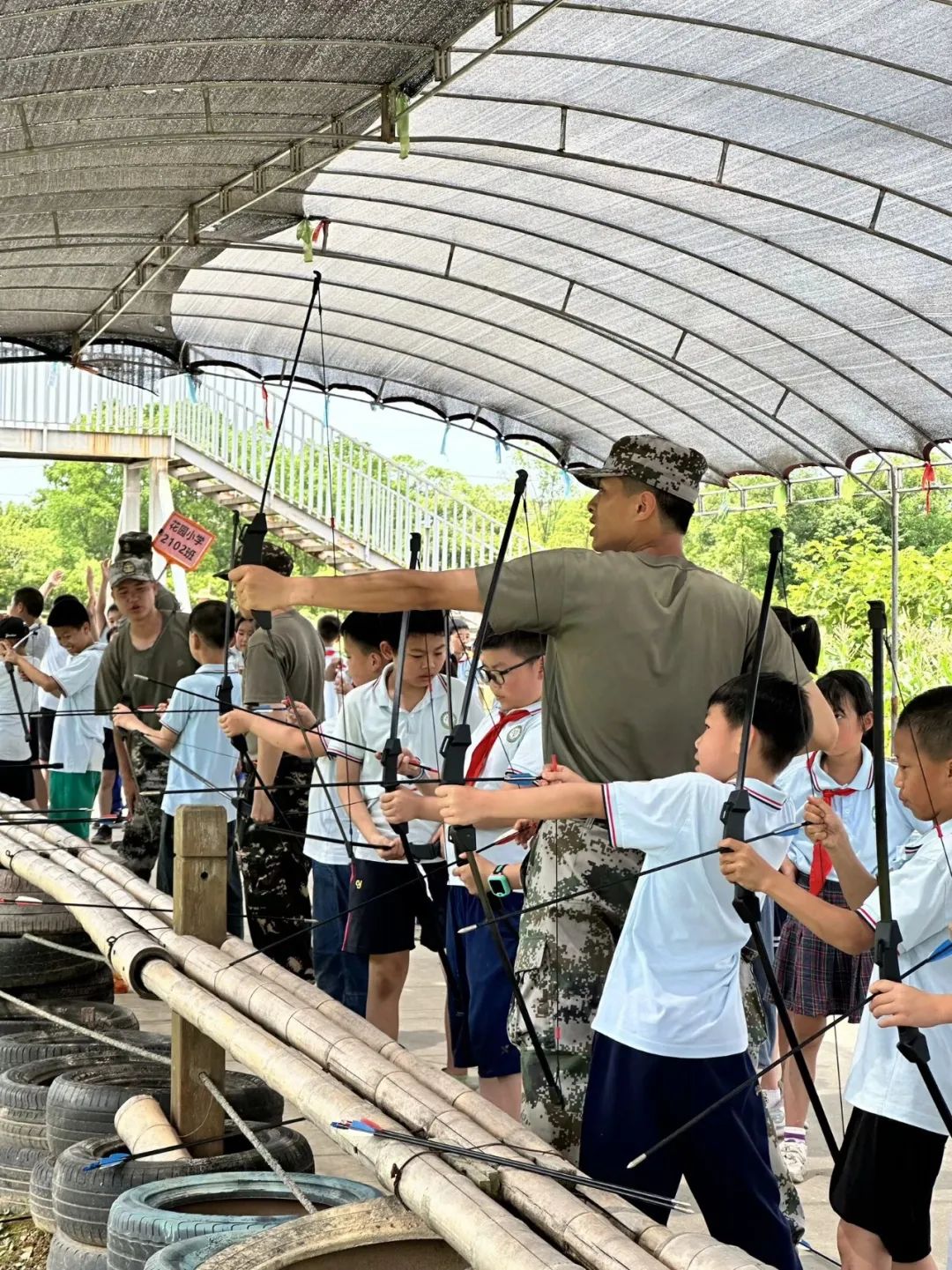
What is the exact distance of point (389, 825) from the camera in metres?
4.62

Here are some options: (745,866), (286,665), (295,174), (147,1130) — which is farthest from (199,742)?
(745,866)

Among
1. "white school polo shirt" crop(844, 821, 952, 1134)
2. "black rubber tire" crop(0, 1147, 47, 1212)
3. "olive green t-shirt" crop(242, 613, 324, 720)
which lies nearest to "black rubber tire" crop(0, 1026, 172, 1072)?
"black rubber tire" crop(0, 1147, 47, 1212)

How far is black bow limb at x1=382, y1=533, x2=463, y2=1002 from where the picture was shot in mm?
3289

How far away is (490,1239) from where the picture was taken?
2062mm

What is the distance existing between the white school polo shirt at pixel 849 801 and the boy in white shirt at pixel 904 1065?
1220 mm

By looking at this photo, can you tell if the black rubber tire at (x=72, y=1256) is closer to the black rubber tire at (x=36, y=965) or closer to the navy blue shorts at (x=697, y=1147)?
the navy blue shorts at (x=697, y=1147)

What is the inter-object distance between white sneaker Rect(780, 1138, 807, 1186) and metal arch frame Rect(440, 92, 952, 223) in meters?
5.08

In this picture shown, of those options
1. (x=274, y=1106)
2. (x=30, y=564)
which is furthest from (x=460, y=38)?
(x=30, y=564)

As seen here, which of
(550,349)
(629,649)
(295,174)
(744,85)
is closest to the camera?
(629,649)

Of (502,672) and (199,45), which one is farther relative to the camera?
(199,45)

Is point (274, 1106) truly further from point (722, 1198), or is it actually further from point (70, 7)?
point (70, 7)

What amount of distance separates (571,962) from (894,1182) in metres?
0.71

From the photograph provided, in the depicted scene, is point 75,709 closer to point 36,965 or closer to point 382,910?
point 36,965

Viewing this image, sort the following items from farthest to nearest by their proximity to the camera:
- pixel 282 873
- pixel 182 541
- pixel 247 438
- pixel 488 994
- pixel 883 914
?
pixel 247 438, pixel 182 541, pixel 282 873, pixel 488 994, pixel 883 914
